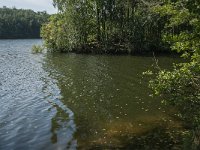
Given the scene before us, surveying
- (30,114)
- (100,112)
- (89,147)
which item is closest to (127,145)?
(89,147)

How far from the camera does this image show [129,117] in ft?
72.4

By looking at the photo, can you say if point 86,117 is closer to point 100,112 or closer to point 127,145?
point 100,112

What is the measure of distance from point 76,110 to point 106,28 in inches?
1909

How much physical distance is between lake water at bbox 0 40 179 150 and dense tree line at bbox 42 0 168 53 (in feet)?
86.3

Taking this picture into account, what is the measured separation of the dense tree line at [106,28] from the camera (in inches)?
2635

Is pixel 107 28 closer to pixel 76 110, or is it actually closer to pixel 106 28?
pixel 106 28

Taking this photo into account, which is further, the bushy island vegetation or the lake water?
the bushy island vegetation

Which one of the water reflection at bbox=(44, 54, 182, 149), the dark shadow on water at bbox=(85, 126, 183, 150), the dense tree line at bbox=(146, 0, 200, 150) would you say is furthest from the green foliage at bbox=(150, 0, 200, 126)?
the water reflection at bbox=(44, 54, 182, 149)

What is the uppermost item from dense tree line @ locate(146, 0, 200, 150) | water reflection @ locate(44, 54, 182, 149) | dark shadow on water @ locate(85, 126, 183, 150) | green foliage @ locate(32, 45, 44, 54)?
dense tree line @ locate(146, 0, 200, 150)

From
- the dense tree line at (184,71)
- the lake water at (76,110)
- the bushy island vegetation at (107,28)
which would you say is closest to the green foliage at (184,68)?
the dense tree line at (184,71)

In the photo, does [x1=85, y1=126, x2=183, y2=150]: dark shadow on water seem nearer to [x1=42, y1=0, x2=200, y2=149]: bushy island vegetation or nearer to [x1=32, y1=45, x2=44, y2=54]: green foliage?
[x1=42, y1=0, x2=200, y2=149]: bushy island vegetation

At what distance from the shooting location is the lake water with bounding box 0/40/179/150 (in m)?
17.8

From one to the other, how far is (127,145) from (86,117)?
20.0 ft

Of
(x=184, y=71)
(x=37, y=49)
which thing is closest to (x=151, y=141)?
(x=184, y=71)
